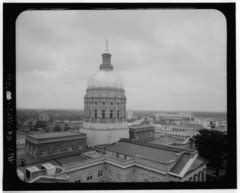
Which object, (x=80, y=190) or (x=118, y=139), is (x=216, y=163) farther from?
(x=80, y=190)

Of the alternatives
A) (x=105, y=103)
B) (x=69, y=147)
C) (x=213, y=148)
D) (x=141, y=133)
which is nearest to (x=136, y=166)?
(x=69, y=147)

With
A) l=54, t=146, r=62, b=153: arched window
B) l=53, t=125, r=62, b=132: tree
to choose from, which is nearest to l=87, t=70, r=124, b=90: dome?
l=53, t=125, r=62, b=132: tree

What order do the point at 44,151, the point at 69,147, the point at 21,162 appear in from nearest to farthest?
the point at 21,162
the point at 44,151
the point at 69,147

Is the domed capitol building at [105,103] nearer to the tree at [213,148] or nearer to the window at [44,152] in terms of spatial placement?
the window at [44,152]

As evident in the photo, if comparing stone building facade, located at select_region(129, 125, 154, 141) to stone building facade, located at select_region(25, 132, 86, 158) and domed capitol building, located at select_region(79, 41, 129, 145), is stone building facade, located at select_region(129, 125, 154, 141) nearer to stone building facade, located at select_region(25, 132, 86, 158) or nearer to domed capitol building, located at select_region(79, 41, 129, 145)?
domed capitol building, located at select_region(79, 41, 129, 145)

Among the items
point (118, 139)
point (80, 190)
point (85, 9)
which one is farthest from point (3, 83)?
point (118, 139)

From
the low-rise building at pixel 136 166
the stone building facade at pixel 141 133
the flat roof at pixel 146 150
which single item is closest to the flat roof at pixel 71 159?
the low-rise building at pixel 136 166

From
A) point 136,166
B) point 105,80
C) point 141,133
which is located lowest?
point 136,166

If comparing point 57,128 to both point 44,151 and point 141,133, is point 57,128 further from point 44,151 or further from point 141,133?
point 141,133
